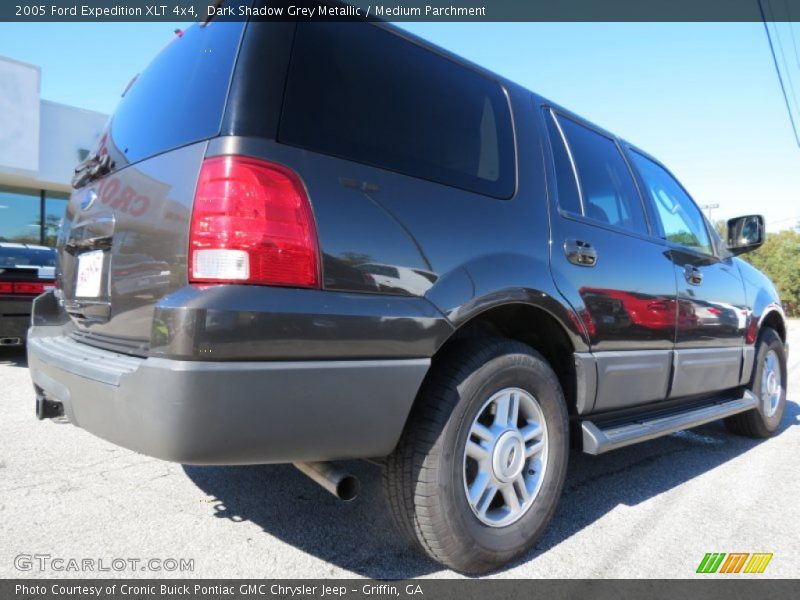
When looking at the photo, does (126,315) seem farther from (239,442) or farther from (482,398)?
(482,398)

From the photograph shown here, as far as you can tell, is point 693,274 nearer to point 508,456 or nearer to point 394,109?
point 508,456

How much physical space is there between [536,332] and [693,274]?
1.49 m

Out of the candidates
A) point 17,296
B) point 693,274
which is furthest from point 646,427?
point 17,296

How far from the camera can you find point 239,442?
1.63 m

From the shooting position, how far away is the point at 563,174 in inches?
108

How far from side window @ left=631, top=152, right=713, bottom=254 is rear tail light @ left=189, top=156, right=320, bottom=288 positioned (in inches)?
100

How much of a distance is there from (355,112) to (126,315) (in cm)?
102

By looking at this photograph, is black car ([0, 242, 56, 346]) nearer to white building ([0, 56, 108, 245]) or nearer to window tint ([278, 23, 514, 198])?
window tint ([278, 23, 514, 198])

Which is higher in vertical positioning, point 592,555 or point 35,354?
point 35,354

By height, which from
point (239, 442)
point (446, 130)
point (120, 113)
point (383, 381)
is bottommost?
point (239, 442)

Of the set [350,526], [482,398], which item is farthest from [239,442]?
[350,526]

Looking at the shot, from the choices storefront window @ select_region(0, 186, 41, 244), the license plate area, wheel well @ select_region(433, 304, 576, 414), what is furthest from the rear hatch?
storefront window @ select_region(0, 186, 41, 244)

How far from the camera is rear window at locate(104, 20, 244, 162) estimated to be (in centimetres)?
184
